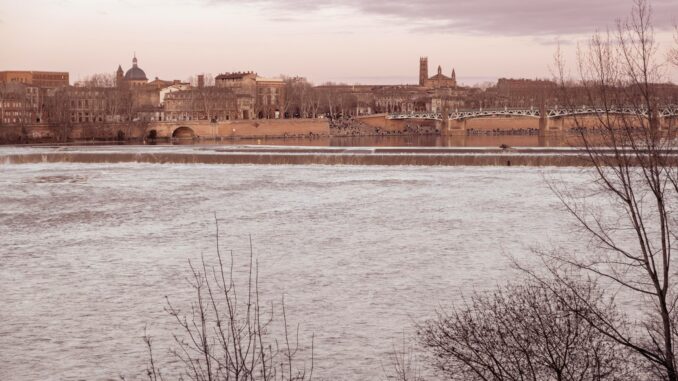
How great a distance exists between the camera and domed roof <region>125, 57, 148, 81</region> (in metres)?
154

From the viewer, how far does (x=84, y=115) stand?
11250 cm

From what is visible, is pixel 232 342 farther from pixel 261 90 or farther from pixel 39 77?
pixel 39 77

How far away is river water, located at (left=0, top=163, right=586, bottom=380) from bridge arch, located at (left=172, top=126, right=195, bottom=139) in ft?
202

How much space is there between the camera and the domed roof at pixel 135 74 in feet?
504

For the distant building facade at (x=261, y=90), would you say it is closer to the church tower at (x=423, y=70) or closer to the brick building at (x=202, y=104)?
the brick building at (x=202, y=104)

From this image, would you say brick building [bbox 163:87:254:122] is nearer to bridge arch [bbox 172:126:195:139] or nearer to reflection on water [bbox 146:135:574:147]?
bridge arch [bbox 172:126:195:139]

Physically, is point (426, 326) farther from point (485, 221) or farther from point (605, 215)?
point (605, 215)

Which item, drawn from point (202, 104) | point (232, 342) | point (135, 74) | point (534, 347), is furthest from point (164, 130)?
point (534, 347)

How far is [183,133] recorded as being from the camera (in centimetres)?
9575

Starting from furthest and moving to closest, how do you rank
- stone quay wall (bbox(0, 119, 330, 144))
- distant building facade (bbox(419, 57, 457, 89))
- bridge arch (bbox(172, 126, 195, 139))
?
1. distant building facade (bbox(419, 57, 457, 89))
2. bridge arch (bbox(172, 126, 195, 139))
3. stone quay wall (bbox(0, 119, 330, 144))

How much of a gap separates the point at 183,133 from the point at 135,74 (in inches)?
2465

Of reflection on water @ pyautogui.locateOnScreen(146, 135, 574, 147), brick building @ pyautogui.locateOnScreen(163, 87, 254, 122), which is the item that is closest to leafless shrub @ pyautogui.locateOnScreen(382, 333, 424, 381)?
reflection on water @ pyautogui.locateOnScreen(146, 135, 574, 147)

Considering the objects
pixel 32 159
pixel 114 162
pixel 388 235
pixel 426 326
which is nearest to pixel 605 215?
pixel 388 235

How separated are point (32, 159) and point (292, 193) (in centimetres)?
2457
